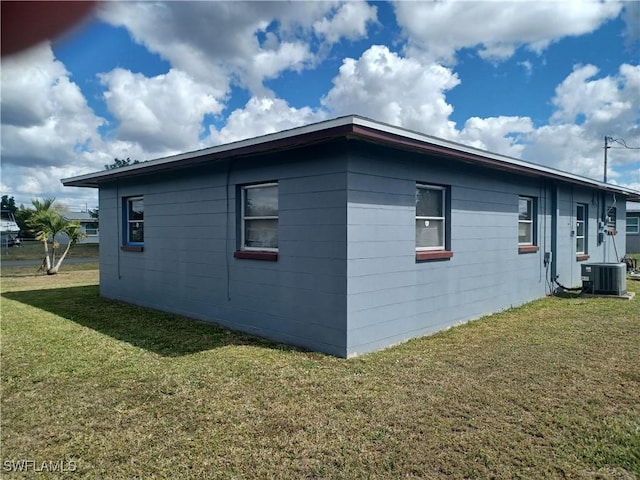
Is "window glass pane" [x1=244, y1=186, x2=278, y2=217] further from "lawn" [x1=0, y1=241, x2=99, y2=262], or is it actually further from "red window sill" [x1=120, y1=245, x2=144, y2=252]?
"lawn" [x1=0, y1=241, x2=99, y2=262]

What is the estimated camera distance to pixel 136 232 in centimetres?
1027

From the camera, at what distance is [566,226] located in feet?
37.2

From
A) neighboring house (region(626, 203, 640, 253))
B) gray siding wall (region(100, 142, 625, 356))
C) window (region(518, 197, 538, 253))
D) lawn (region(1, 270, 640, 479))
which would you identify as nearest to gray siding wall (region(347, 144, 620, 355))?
gray siding wall (region(100, 142, 625, 356))

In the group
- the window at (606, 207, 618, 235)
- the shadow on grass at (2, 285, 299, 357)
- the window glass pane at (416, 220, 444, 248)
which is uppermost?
the window at (606, 207, 618, 235)

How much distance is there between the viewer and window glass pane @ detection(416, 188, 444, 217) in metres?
7.04

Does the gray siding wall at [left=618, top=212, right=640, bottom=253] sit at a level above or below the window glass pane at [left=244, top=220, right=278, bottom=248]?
below

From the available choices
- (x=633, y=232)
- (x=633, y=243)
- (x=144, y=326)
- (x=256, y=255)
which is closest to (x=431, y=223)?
(x=256, y=255)

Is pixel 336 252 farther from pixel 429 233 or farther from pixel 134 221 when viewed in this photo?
pixel 134 221

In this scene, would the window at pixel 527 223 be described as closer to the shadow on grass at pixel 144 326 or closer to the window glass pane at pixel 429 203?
the window glass pane at pixel 429 203

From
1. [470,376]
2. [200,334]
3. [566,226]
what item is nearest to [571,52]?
[566,226]

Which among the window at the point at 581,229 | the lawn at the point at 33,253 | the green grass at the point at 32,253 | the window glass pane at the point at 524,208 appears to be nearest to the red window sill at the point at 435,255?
the window glass pane at the point at 524,208

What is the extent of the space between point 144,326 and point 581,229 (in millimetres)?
12004

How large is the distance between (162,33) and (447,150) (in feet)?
18.4

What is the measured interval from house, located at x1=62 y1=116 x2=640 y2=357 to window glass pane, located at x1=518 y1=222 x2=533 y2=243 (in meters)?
0.02
